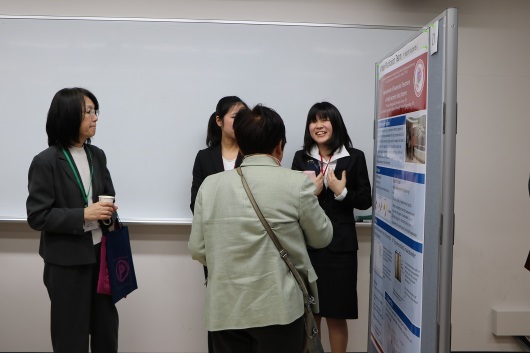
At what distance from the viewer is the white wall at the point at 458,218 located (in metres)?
2.75

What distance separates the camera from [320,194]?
232 centimetres

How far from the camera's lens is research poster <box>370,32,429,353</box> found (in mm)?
1605

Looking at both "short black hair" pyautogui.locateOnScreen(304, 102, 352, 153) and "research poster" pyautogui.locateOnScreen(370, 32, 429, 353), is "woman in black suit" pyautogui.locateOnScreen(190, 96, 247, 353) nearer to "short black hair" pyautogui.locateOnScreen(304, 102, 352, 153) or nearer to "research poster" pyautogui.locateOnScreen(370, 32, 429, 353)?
"short black hair" pyautogui.locateOnScreen(304, 102, 352, 153)

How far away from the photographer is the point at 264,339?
150cm

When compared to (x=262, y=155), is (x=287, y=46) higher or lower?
higher

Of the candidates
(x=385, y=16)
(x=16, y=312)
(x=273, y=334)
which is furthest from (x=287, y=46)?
(x=16, y=312)

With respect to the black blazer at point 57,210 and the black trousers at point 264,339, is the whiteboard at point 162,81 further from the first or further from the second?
the black trousers at point 264,339

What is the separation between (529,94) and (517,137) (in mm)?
277

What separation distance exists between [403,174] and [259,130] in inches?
25.8

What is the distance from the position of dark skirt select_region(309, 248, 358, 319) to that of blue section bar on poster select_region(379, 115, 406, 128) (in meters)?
0.71

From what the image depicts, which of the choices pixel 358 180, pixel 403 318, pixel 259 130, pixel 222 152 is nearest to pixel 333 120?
pixel 358 180

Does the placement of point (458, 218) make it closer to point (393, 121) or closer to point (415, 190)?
point (393, 121)

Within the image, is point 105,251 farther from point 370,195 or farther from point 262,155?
point 370,195

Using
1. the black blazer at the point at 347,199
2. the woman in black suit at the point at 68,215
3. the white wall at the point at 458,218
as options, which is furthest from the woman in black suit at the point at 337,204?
the woman in black suit at the point at 68,215
